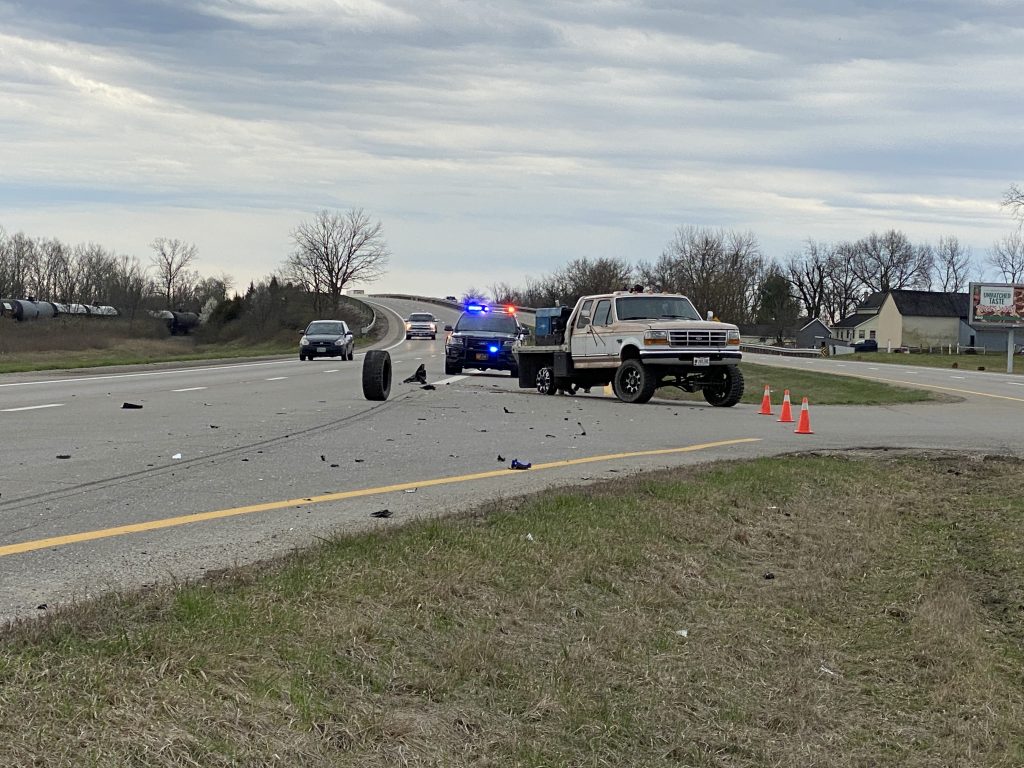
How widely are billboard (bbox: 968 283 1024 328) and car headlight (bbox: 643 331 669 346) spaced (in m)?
42.4

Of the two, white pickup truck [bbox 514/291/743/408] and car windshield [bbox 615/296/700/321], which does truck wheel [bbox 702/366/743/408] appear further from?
car windshield [bbox 615/296/700/321]

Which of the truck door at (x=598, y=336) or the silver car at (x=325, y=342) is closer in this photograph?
the truck door at (x=598, y=336)

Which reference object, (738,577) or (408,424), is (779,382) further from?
(738,577)

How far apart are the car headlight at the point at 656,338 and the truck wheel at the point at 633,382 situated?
480 mm

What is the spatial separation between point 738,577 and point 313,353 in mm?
35438

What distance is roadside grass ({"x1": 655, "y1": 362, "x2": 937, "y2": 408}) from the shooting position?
2402 centimetres

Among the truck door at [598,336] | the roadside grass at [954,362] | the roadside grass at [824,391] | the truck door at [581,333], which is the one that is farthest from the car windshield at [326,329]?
the roadside grass at [954,362]

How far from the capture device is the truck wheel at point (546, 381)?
23.2 m

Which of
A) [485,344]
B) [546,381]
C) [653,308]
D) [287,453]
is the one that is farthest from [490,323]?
[287,453]

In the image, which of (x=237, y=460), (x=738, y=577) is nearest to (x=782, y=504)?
(x=738, y=577)

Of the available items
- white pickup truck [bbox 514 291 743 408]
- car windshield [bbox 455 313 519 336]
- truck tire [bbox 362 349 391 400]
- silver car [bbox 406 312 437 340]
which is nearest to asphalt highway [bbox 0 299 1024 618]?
→ truck tire [bbox 362 349 391 400]

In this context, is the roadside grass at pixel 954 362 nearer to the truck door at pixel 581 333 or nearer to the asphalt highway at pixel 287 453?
the truck door at pixel 581 333

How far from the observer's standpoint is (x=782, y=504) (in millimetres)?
9141

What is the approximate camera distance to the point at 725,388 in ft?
67.9
